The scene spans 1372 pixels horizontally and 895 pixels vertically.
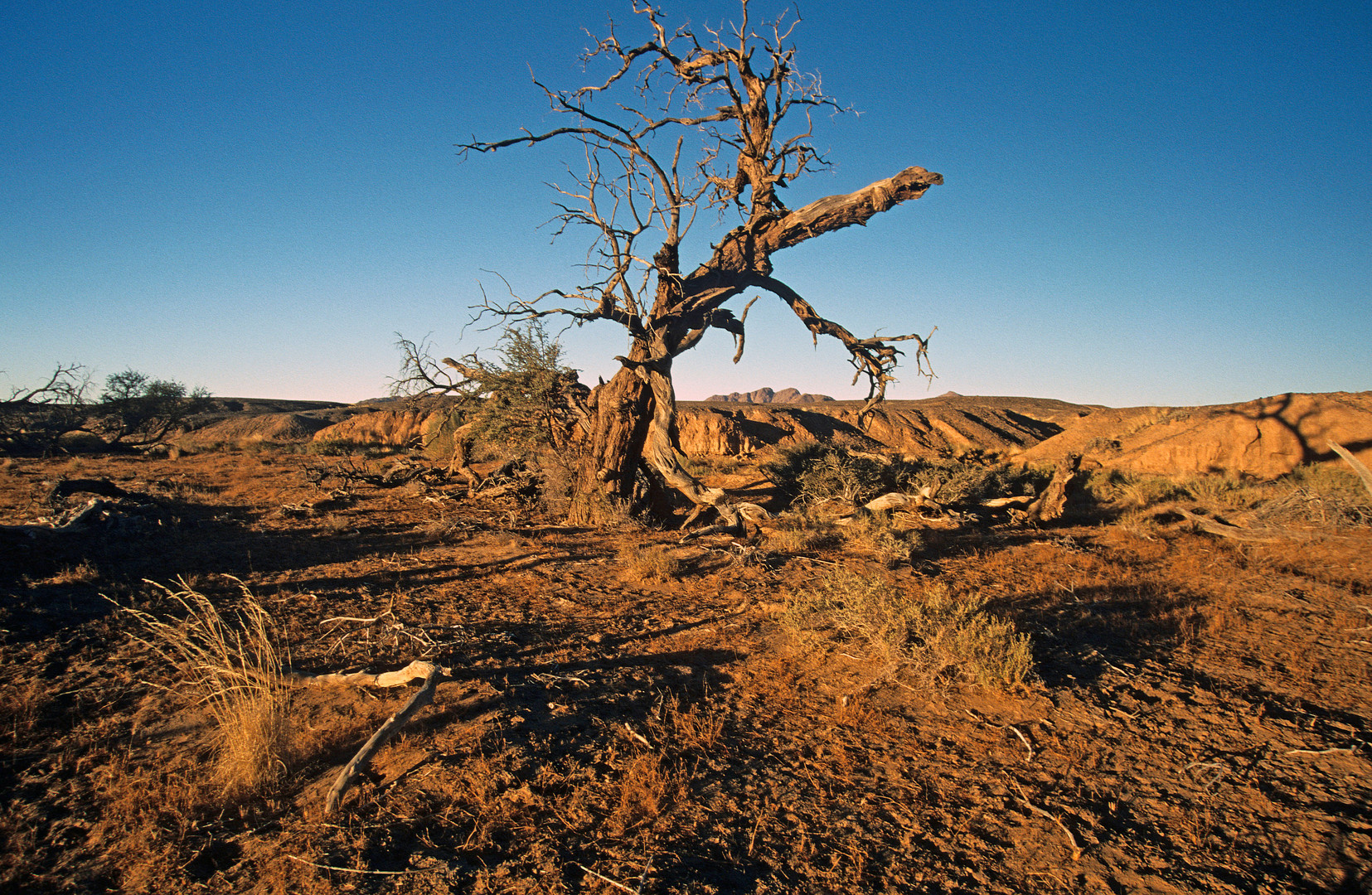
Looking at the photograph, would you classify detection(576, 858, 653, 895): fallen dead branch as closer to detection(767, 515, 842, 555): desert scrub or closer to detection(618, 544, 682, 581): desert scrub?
detection(618, 544, 682, 581): desert scrub

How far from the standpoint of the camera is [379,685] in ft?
12.1

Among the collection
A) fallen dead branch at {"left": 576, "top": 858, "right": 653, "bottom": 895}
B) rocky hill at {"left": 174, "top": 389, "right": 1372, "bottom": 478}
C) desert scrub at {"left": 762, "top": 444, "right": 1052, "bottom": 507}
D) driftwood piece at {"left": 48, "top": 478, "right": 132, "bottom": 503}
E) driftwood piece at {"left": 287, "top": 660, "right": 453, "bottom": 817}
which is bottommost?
fallen dead branch at {"left": 576, "top": 858, "right": 653, "bottom": 895}

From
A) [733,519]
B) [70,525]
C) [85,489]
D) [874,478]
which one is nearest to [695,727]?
[733,519]

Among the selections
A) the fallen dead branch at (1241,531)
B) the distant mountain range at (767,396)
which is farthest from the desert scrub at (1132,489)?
the distant mountain range at (767,396)

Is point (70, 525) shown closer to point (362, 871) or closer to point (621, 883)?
point (362, 871)

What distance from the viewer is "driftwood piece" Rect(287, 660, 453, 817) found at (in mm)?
2656

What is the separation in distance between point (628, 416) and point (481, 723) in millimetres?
6507

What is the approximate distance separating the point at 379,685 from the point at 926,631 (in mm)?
3752

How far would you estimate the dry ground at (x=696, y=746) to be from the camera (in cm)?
237

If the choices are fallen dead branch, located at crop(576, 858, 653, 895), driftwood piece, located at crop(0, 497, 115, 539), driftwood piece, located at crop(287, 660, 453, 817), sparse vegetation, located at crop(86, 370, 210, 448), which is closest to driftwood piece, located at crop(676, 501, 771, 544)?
driftwood piece, located at crop(287, 660, 453, 817)

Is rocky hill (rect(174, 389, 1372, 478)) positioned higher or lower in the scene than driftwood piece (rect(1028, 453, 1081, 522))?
higher

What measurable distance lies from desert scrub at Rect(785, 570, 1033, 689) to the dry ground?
133 mm

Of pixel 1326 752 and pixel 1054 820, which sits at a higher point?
pixel 1326 752

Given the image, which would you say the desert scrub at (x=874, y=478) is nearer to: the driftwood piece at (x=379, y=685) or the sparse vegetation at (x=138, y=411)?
the driftwood piece at (x=379, y=685)
